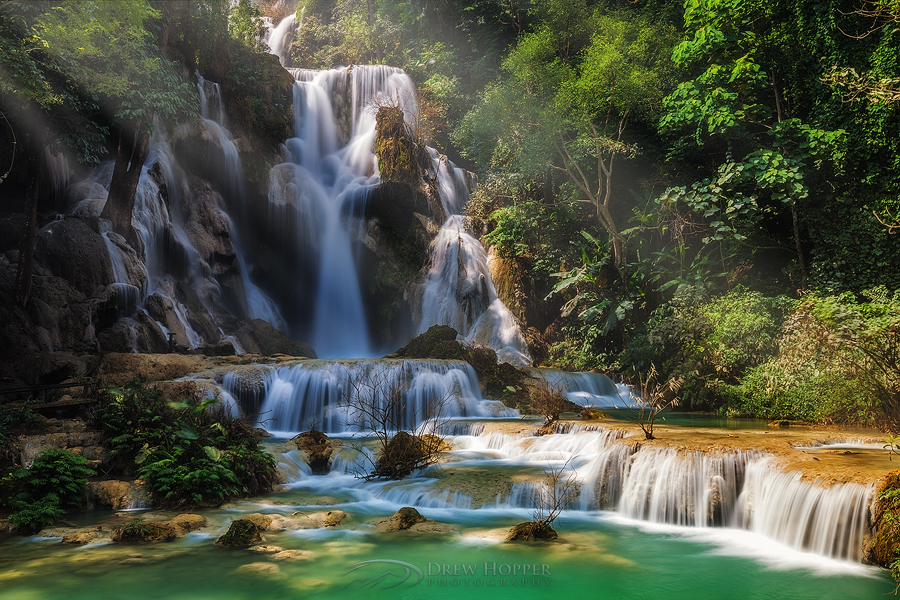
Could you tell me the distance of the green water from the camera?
535cm

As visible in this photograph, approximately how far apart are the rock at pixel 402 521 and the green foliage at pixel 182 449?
2.50 meters

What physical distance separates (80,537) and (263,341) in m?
12.7

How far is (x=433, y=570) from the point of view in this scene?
19.2 feet

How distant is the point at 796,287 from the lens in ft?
48.3

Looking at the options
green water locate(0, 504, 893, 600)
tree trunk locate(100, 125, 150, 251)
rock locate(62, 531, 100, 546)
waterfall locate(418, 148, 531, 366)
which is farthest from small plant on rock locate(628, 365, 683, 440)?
tree trunk locate(100, 125, 150, 251)

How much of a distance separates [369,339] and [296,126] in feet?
35.9

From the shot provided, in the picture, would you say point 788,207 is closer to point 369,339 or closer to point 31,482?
point 369,339

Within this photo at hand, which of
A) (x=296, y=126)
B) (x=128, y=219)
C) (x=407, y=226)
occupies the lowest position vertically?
(x=128, y=219)

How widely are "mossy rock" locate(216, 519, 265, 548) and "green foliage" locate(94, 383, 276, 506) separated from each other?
143cm

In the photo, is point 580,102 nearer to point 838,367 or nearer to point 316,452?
point 838,367

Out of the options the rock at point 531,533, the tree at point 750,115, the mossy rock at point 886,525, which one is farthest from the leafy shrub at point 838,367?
the rock at point 531,533

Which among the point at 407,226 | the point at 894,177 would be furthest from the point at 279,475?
the point at 407,226

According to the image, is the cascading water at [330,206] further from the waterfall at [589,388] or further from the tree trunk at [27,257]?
the tree trunk at [27,257]

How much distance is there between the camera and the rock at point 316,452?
991 centimetres
